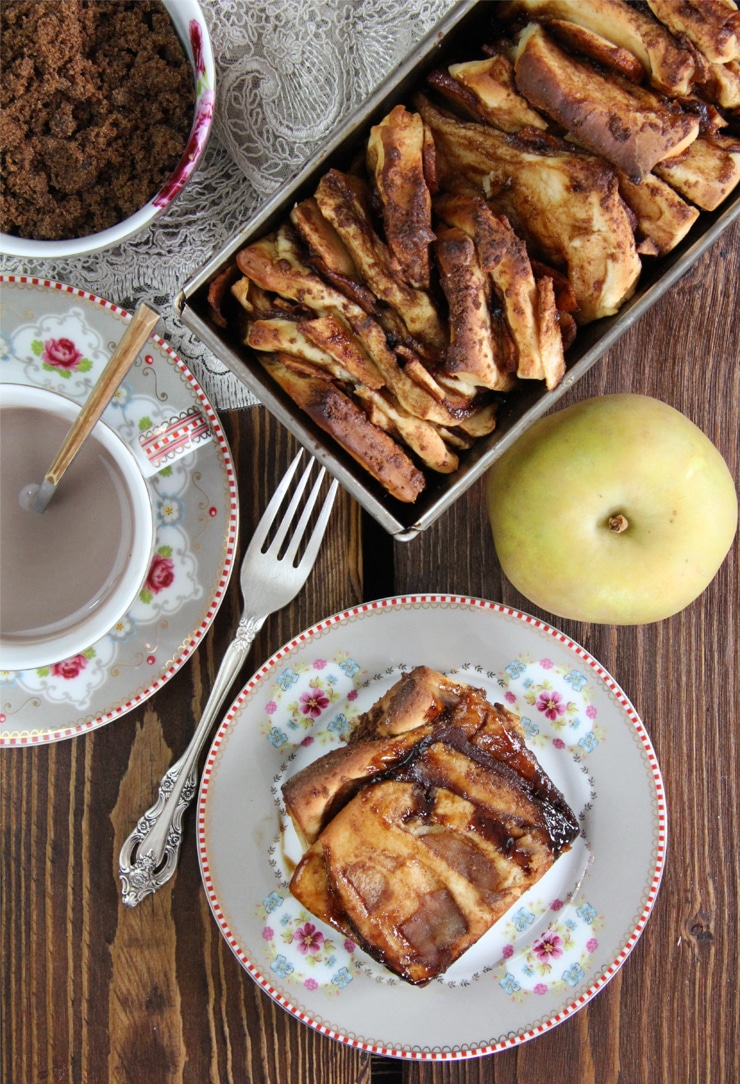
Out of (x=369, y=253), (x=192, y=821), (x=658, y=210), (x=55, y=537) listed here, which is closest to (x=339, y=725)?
(x=192, y=821)

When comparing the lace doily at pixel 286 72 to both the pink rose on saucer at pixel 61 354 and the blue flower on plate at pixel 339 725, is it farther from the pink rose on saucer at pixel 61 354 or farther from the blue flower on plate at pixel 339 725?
the blue flower on plate at pixel 339 725

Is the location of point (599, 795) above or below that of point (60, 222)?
below

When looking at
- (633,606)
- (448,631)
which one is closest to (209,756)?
(448,631)

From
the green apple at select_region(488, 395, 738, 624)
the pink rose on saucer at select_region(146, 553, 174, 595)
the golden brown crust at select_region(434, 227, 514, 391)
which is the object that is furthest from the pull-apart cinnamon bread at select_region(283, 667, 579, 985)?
the golden brown crust at select_region(434, 227, 514, 391)

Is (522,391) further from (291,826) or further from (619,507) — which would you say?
(291,826)

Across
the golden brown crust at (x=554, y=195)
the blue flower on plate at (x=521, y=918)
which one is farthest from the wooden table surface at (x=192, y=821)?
the golden brown crust at (x=554, y=195)

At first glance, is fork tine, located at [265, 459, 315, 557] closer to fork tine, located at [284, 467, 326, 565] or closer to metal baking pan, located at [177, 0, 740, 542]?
fork tine, located at [284, 467, 326, 565]

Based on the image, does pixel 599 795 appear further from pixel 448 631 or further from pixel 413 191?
pixel 413 191
